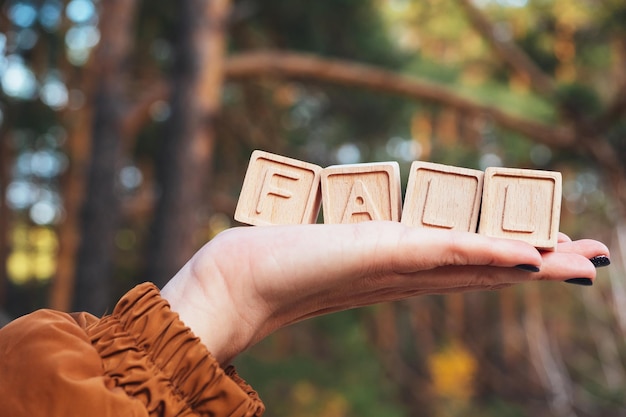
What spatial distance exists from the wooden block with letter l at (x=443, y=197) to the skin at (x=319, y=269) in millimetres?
145

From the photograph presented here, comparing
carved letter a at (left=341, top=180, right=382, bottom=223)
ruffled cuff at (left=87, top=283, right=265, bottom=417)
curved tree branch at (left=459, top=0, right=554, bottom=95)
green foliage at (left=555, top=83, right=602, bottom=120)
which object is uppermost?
curved tree branch at (left=459, top=0, right=554, bottom=95)

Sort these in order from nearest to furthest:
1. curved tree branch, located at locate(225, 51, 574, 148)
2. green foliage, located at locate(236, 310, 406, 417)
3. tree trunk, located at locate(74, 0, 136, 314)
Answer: curved tree branch, located at locate(225, 51, 574, 148), tree trunk, located at locate(74, 0, 136, 314), green foliage, located at locate(236, 310, 406, 417)

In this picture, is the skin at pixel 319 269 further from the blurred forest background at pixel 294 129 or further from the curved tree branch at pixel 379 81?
the curved tree branch at pixel 379 81

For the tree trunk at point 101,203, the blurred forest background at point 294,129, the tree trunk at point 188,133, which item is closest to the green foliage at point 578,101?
the blurred forest background at point 294,129

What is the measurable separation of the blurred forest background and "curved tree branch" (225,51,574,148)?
1 centimetres

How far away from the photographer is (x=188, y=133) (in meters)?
3.38

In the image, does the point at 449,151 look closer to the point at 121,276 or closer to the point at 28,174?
the point at 121,276

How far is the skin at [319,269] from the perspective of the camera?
32.4 inches

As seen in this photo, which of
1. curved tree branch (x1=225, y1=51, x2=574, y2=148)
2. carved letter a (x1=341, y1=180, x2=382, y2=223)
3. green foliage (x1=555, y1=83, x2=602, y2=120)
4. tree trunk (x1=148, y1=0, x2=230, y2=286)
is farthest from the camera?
curved tree branch (x1=225, y1=51, x2=574, y2=148)

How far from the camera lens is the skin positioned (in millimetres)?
822

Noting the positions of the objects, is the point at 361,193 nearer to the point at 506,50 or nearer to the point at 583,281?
the point at 583,281

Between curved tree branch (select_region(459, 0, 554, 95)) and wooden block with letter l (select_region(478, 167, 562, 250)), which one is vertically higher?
curved tree branch (select_region(459, 0, 554, 95))

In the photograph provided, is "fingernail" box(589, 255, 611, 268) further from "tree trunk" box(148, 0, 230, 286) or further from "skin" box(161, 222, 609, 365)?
"tree trunk" box(148, 0, 230, 286)

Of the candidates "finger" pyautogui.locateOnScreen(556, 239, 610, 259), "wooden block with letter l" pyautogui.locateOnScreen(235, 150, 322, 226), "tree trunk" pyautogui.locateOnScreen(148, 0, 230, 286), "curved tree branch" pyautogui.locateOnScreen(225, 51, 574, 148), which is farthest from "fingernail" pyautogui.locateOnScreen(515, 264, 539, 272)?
"curved tree branch" pyautogui.locateOnScreen(225, 51, 574, 148)
